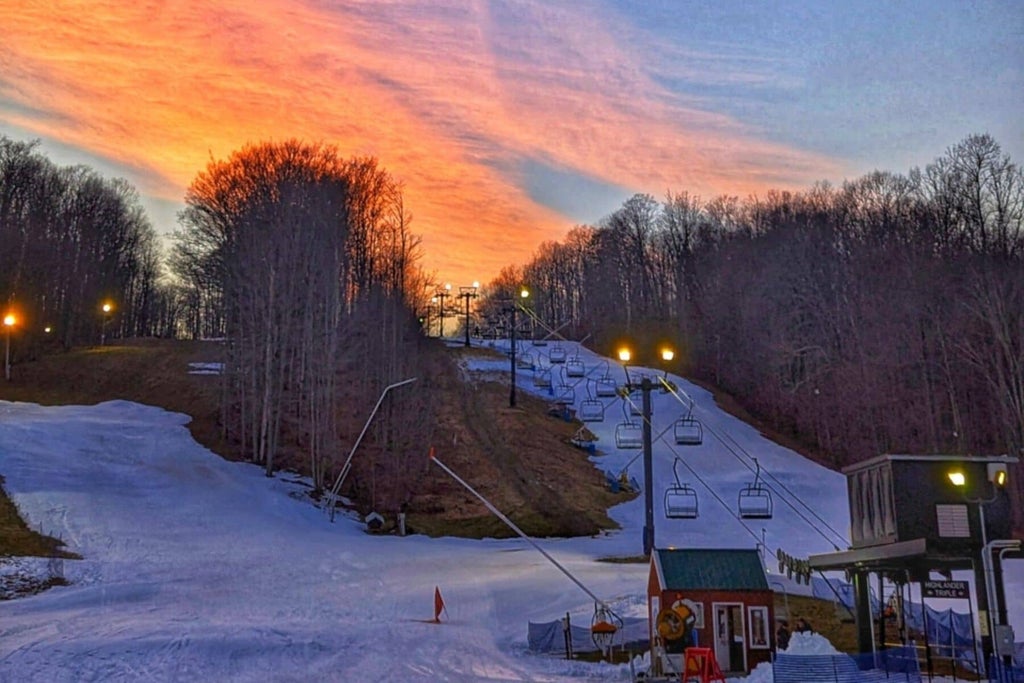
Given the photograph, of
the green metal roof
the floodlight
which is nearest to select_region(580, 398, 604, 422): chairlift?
the green metal roof

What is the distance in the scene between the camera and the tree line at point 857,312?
167ft

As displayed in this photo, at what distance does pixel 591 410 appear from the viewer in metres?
56.8

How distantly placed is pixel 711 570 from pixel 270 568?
1572 cm

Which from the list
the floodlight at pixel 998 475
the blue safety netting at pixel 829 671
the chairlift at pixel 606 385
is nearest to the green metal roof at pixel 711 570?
the blue safety netting at pixel 829 671

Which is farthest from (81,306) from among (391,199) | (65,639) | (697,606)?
(697,606)

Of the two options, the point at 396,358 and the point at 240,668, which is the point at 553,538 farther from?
the point at 240,668

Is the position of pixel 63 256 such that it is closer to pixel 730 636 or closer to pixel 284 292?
pixel 284 292

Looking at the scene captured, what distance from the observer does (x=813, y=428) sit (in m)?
60.8

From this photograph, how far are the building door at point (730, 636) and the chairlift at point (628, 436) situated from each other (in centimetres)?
1988

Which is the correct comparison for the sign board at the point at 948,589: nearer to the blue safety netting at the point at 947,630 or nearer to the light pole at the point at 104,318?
the blue safety netting at the point at 947,630

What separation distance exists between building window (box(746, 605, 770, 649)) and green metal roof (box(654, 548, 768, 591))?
0.39 metres

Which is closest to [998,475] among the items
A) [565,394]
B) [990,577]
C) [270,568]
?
[990,577]

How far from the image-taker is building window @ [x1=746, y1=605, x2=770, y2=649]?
18.0 meters

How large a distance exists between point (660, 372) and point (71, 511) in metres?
49.9
